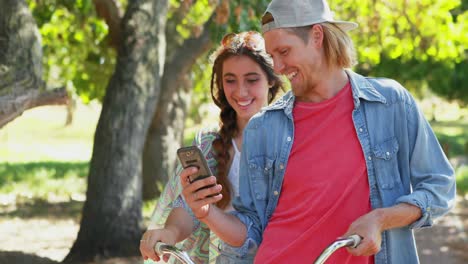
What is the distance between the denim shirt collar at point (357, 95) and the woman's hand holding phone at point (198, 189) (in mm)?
434

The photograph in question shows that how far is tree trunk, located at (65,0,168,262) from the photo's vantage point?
11.1 m

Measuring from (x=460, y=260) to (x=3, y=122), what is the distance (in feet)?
22.8

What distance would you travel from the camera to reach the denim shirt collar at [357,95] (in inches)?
127

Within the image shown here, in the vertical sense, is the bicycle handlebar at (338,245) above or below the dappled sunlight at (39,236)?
above

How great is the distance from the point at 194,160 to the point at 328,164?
18.2 inches

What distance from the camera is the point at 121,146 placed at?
11.2 meters

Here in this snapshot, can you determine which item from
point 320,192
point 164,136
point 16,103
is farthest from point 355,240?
point 164,136

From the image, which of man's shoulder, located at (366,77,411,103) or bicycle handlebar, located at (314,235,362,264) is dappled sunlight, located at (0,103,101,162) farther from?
bicycle handlebar, located at (314,235,362,264)

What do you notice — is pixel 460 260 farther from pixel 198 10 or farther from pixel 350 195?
pixel 350 195

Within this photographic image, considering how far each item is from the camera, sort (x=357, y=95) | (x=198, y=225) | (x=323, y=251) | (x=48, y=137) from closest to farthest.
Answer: (x=323, y=251) < (x=357, y=95) < (x=198, y=225) < (x=48, y=137)

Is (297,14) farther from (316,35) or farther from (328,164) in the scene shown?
(328,164)

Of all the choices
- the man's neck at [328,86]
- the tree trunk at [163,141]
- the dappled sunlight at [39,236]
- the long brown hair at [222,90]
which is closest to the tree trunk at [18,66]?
the long brown hair at [222,90]

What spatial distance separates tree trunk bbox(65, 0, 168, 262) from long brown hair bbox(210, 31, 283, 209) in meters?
6.65

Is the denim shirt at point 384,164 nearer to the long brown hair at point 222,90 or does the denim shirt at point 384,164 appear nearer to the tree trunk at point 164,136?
the long brown hair at point 222,90
